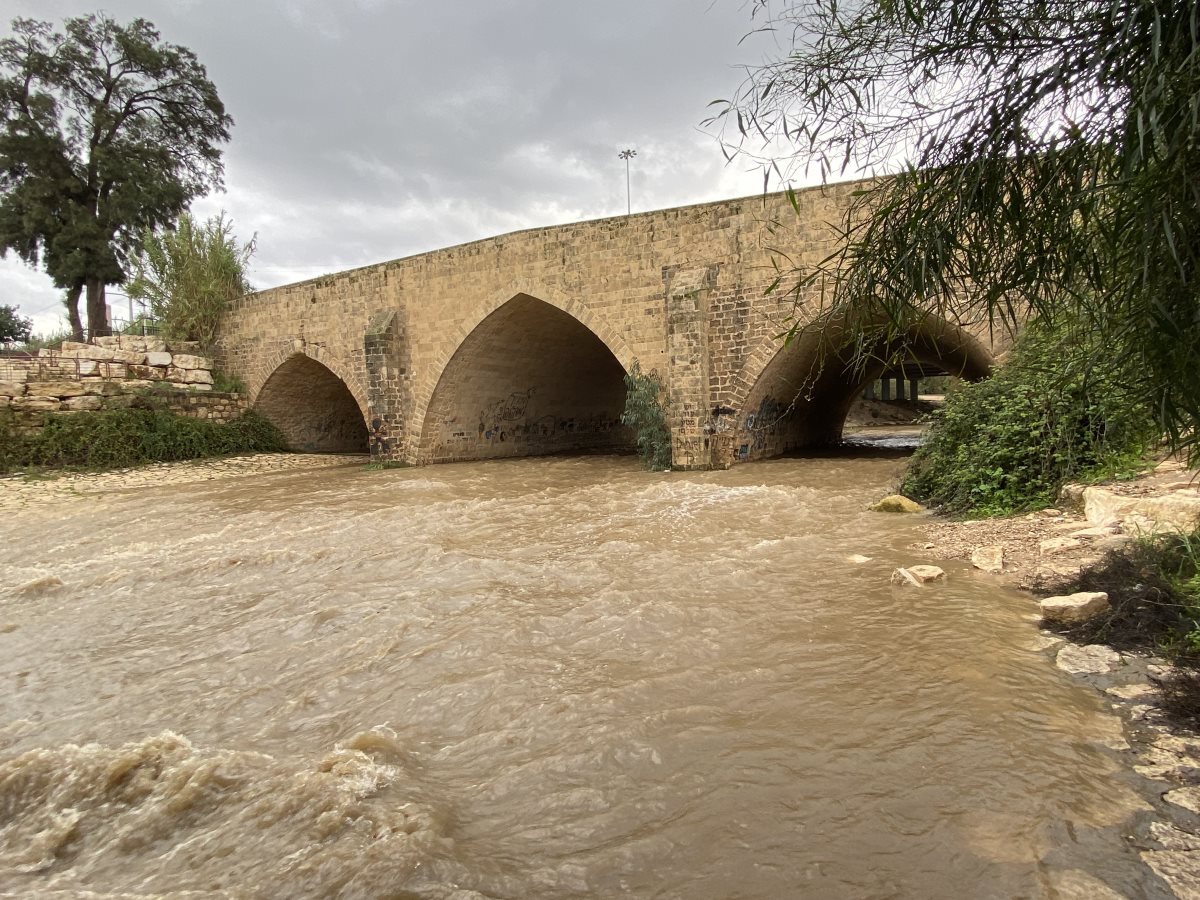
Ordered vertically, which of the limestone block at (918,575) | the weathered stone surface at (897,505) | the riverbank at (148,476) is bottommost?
the limestone block at (918,575)

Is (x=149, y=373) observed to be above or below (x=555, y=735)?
above

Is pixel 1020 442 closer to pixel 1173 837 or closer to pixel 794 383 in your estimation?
pixel 1173 837

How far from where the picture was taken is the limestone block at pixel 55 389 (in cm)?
1337

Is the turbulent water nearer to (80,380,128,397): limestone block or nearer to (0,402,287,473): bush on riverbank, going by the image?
(0,402,287,473): bush on riverbank

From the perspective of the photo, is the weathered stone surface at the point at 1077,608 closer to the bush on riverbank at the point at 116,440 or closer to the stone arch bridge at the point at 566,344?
the stone arch bridge at the point at 566,344

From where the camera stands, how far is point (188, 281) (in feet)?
57.2

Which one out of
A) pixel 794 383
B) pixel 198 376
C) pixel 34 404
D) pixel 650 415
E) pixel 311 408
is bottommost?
pixel 650 415

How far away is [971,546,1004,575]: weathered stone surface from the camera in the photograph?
4.30 m

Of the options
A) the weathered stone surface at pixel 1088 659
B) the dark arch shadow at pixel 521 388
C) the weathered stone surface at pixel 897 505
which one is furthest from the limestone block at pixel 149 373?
the weathered stone surface at pixel 1088 659

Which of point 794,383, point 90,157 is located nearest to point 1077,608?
point 794,383

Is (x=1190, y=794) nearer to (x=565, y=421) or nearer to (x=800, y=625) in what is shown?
(x=800, y=625)

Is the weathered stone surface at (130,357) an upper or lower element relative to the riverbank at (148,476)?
upper

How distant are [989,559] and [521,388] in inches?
465

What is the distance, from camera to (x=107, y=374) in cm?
1484
